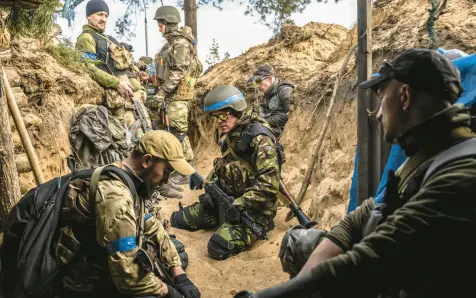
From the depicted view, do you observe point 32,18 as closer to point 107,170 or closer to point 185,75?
point 107,170

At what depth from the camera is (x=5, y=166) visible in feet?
13.2

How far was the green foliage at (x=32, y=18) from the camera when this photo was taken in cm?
435

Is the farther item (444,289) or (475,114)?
(475,114)

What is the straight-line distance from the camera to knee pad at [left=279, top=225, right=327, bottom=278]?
8.91 ft

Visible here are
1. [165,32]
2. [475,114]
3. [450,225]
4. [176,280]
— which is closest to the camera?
[450,225]

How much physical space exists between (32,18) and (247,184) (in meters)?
2.92

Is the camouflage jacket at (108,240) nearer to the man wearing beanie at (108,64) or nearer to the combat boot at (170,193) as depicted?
the man wearing beanie at (108,64)

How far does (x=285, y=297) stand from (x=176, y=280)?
2.28 metres

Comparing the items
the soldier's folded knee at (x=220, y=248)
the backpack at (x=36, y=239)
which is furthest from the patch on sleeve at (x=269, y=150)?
the backpack at (x=36, y=239)

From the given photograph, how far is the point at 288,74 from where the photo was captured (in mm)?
10906

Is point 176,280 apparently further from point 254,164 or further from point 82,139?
point 82,139

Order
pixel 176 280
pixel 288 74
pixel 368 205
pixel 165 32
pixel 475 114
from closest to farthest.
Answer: pixel 368 205 < pixel 475 114 < pixel 176 280 < pixel 165 32 < pixel 288 74

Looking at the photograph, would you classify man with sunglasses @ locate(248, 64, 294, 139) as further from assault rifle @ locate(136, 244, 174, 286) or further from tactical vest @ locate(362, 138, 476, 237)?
tactical vest @ locate(362, 138, 476, 237)

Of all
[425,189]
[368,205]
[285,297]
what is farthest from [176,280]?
[425,189]
